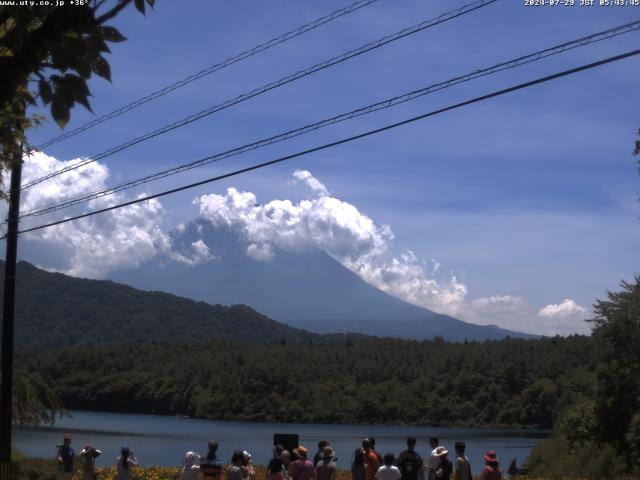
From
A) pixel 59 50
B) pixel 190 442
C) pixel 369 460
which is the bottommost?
pixel 190 442

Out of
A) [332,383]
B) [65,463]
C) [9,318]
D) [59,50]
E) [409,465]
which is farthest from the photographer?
[332,383]

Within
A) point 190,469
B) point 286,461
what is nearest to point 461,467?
point 286,461

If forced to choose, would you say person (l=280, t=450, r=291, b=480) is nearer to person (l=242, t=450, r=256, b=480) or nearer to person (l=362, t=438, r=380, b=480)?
person (l=242, t=450, r=256, b=480)

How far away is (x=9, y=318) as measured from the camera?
19.2 metres

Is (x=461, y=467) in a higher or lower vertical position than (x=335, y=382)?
lower

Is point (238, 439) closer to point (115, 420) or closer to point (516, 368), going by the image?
point (115, 420)

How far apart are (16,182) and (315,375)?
97307mm

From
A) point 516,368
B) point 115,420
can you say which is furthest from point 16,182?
point 516,368

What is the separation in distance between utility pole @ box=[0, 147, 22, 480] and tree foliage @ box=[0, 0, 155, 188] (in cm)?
1503

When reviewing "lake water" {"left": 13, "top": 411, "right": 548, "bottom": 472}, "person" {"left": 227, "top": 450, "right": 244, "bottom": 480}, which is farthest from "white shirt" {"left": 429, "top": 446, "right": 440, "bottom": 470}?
"lake water" {"left": 13, "top": 411, "right": 548, "bottom": 472}

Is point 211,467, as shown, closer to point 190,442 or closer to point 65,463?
point 65,463

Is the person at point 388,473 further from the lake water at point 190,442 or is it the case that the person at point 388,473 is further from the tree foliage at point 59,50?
the lake water at point 190,442

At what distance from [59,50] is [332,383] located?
109 metres

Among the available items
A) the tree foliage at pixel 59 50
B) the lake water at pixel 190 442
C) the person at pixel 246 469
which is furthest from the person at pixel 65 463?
the lake water at pixel 190 442
